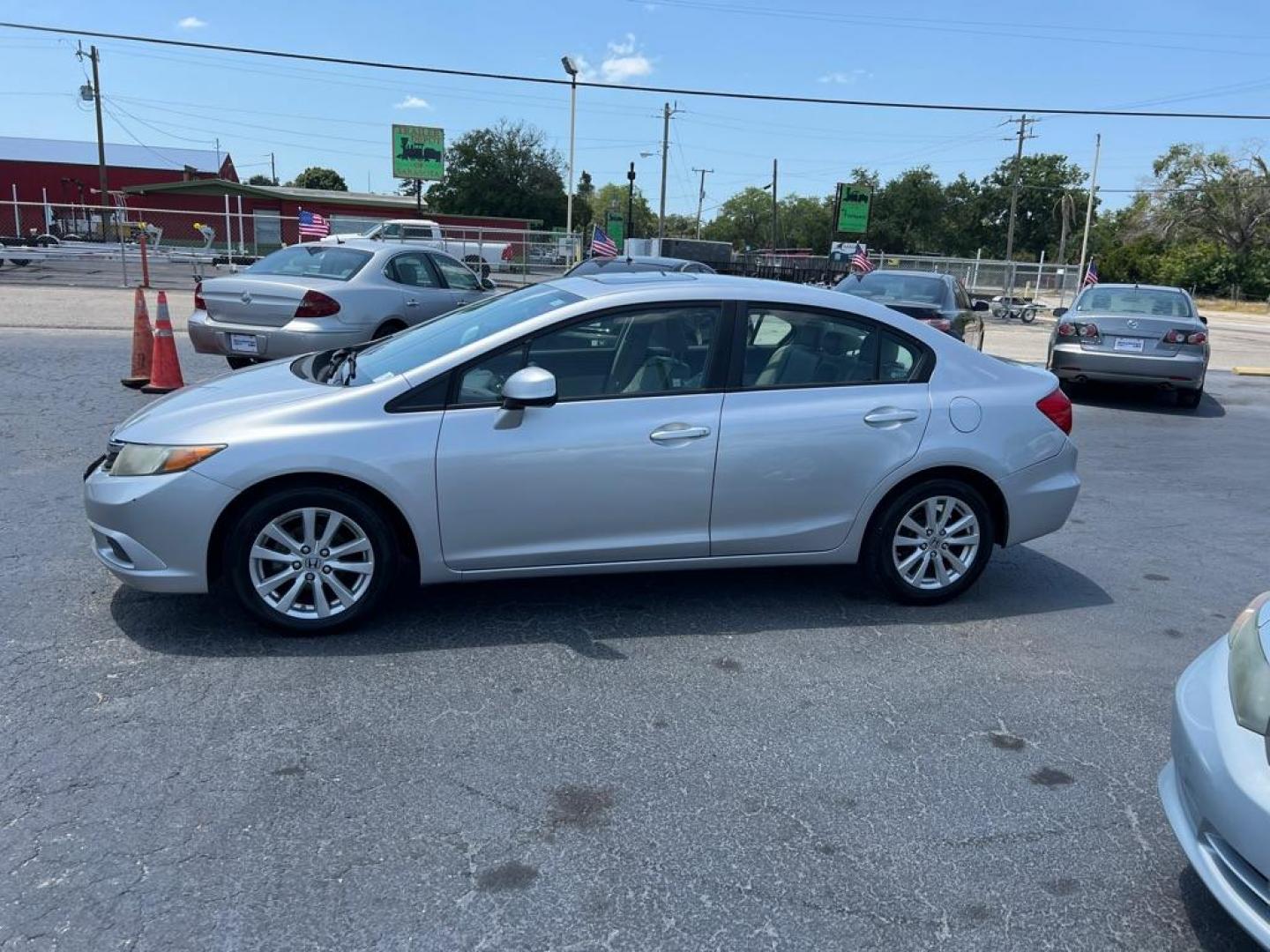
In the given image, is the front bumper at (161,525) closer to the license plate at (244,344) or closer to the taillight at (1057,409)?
the taillight at (1057,409)

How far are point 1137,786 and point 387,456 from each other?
10.2 feet

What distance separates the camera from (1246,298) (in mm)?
52812

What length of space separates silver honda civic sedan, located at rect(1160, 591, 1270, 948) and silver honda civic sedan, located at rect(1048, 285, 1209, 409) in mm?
10034

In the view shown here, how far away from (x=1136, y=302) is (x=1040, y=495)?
9.05 metres

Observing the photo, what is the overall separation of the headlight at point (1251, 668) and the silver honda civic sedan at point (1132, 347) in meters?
9.95

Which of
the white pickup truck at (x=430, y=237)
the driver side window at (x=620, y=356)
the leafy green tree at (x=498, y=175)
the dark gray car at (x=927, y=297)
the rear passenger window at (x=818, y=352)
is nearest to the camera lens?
the driver side window at (x=620, y=356)

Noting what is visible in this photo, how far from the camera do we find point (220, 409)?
4.30 m

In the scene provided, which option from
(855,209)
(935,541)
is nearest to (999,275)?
(855,209)

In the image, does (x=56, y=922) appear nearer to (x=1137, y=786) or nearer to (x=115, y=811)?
(x=115, y=811)

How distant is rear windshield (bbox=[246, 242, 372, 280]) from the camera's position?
1059cm

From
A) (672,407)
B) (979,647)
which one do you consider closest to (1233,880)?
(979,647)

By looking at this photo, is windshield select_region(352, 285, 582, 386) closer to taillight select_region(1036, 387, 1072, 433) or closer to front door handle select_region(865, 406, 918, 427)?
front door handle select_region(865, 406, 918, 427)

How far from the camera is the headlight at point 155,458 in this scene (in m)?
4.05

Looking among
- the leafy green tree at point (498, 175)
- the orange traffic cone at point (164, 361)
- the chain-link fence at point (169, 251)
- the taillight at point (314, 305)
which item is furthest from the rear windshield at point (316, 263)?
the leafy green tree at point (498, 175)
